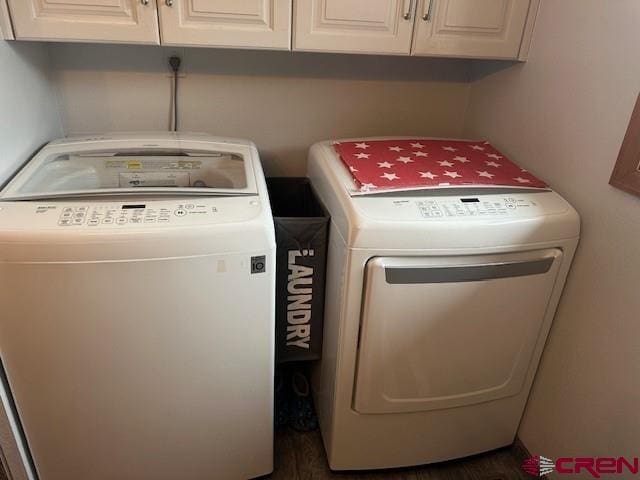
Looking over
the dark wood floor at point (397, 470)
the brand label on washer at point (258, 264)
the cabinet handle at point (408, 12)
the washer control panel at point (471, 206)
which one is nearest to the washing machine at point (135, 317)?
the brand label on washer at point (258, 264)

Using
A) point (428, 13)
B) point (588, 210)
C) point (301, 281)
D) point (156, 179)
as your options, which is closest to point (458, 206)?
point (588, 210)

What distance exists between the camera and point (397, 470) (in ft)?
5.28

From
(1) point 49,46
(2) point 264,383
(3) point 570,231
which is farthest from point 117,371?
(3) point 570,231

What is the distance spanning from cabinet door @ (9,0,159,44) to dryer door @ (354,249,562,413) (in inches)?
36.2

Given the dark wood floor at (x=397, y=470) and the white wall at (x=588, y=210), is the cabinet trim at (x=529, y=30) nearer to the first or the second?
the white wall at (x=588, y=210)

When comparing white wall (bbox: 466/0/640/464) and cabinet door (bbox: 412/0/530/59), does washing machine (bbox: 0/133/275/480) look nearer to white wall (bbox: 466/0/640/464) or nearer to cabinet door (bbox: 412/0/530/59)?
cabinet door (bbox: 412/0/530/59)

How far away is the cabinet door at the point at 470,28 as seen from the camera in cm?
143

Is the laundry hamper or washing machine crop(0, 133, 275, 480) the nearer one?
washing machine crop(0, 133, 275, 480)

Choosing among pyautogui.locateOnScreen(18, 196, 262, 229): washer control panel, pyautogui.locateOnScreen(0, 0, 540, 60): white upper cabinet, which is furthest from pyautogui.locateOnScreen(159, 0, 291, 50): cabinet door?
pyautogui.locateOnScreen(18, 196, 262, 229): washer control panel

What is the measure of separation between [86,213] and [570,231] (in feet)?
4.09

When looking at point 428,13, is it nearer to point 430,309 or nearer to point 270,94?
point 270,94

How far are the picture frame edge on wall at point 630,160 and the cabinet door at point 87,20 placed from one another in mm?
1269

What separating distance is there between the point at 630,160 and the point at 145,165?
1.37m

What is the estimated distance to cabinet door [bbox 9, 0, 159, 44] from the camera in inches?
49.3
